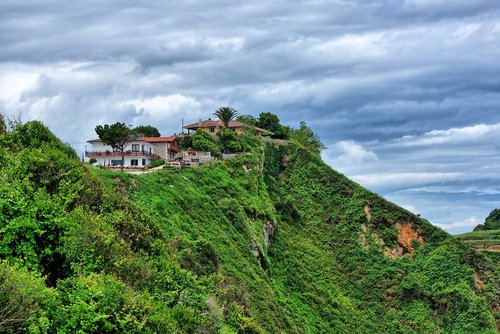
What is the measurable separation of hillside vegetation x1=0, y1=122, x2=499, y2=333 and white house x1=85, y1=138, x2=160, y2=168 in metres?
12.5

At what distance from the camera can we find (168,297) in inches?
769

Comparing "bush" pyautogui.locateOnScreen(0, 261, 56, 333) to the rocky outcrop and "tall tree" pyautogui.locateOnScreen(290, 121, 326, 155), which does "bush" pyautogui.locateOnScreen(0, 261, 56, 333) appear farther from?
"tall tree" pyautogui.locateOnScreen(290, 121, 326, 155)

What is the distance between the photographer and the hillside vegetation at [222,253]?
54.0 feet

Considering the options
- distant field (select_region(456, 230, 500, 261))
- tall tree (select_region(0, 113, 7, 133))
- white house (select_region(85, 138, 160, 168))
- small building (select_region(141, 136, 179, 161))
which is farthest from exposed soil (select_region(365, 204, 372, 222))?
tall tree (select_region(0, 113, 7, 133))

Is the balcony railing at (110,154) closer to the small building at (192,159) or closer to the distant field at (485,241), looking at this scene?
the small building at (192,159)

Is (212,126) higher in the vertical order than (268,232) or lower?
higher

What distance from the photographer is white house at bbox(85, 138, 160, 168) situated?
2603 inches

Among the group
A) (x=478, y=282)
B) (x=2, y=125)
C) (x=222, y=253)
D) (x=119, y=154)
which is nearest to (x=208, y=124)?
(x=119, y=154)

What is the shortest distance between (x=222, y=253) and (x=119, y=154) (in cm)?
3234

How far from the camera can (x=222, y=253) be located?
3800 centimetres

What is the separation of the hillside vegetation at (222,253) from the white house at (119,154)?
1247 cm

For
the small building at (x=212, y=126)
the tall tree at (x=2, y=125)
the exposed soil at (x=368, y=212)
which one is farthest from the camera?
the small building at (x=212, y=126)

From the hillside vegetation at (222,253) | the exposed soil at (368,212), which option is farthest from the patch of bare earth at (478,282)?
the exposed soil at (368,212)

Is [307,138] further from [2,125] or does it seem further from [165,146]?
[2,125]
